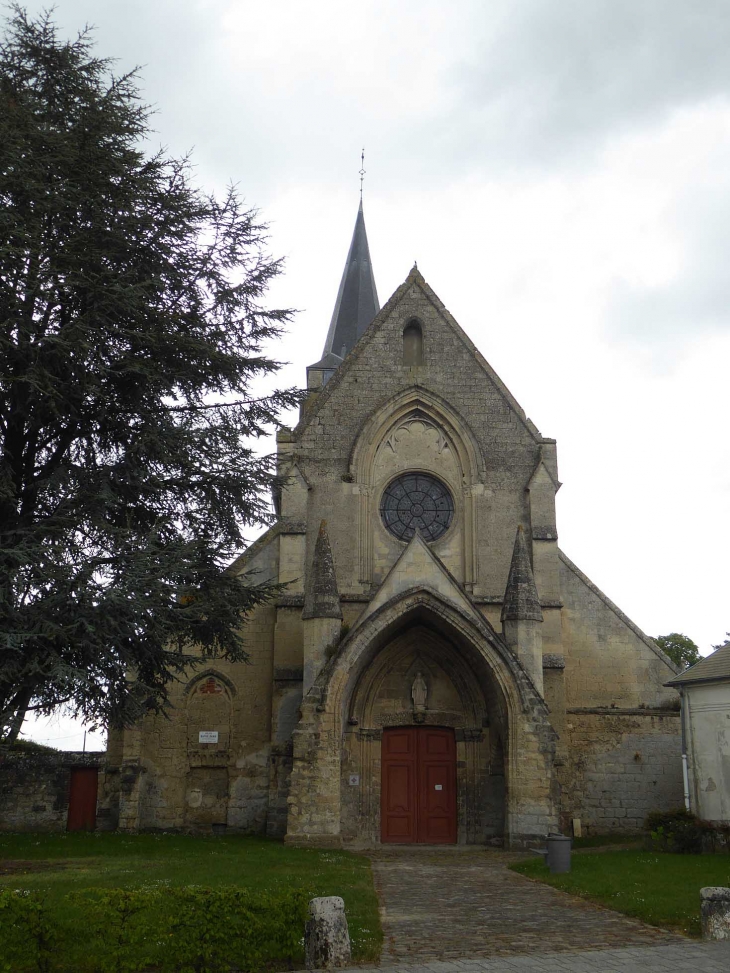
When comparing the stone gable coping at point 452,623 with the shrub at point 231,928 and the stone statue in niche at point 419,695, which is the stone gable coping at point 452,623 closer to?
the stone statue in niche at point 419,695

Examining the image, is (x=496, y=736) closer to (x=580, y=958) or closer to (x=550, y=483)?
(x=550, y=483)

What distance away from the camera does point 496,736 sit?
1833 centimetres

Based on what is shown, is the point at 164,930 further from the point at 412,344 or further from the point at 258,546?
the point at 412,344

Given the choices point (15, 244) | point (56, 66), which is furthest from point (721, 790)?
point (56, 66)

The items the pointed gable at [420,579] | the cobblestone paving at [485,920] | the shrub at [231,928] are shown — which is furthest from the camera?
the pointed gable at [420,579]

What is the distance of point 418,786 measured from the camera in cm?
1872

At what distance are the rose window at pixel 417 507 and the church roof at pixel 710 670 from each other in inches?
232

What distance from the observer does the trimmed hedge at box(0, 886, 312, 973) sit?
281 inches

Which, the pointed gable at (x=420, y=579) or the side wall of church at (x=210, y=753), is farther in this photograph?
the side wall of church at (x=210, y=753)

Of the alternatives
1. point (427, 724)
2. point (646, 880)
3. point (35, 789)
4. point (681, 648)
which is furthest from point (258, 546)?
point (681, 648)

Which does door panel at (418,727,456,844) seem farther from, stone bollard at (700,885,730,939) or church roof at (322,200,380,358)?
church roof at (322,200,380,358)

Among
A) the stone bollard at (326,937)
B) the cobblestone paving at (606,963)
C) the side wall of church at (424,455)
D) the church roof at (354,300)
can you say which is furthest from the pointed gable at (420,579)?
the church roof at (354,300)

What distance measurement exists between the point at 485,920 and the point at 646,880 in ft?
11.1

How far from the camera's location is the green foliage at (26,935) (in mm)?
7059
